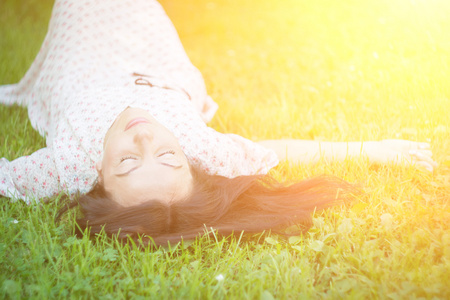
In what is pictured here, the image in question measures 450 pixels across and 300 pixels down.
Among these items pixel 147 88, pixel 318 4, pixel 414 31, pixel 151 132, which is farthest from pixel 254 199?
pixel 318 4

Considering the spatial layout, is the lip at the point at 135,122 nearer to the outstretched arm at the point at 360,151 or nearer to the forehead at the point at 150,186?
the forehead at the point at 150,186

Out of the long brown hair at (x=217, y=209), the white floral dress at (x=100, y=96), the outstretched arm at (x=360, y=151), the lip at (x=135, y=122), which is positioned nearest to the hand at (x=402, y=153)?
the outstretched arm at (x=360, y=151)

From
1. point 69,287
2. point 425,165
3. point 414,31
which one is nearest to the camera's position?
point 69,287

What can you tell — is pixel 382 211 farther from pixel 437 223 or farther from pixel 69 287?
pixel 69 287

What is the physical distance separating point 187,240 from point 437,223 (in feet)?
4.88

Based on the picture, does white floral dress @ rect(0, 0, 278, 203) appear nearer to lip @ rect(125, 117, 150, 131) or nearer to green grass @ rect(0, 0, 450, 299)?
green grass @ rect(0, 0, 450, 299)

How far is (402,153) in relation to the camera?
3.01 m

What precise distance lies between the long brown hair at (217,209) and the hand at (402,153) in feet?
1.53

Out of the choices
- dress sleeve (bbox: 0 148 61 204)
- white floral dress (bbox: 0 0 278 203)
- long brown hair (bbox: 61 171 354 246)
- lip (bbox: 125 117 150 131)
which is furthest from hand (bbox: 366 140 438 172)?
dress sleeve (bbox: 0 148 61 204)

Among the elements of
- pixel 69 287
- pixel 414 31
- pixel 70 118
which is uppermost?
pixel 414 31

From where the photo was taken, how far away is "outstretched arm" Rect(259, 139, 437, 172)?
9.74 feet

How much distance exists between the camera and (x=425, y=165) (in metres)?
2.88

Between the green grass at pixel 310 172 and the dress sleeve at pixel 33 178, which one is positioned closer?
the green grass at pixel 310 172

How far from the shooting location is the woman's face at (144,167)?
95.3 inches
